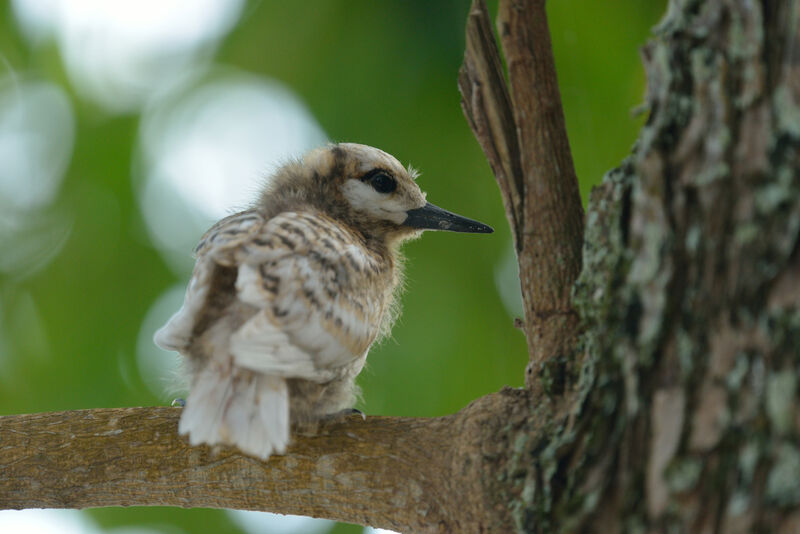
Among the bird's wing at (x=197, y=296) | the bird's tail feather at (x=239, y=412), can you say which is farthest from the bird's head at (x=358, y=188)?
the bird's tail feather at (x=239, y=412)

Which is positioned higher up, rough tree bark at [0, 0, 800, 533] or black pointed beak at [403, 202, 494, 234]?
black pointed beak at [403, 202, 494, 234]

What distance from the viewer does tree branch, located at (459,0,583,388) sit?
144cm

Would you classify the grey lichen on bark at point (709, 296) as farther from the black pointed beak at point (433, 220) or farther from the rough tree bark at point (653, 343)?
the black pointed beak at point (433, 220)

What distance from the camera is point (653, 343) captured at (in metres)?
1.03

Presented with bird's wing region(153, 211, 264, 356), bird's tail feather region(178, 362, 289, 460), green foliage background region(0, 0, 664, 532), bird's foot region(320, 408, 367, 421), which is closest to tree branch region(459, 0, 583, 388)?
bird's foot region(320, 408, 367, 421)

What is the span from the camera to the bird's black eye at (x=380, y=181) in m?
2.10

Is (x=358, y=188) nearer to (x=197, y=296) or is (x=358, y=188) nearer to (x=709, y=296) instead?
(x=197, y=296)

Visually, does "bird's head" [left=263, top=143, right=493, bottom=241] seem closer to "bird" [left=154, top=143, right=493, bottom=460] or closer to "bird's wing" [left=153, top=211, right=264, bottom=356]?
"bird" [left=154, top=143, right=493, bottom=460]

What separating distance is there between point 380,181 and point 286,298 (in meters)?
0.69

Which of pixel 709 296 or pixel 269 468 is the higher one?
pixel 709 296

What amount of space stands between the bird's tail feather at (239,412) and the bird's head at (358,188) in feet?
2.56

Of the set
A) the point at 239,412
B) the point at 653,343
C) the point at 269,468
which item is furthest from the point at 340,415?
the point at 653,343

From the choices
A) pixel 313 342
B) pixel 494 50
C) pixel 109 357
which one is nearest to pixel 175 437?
pixel 313 342

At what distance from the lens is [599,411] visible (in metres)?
1.09
